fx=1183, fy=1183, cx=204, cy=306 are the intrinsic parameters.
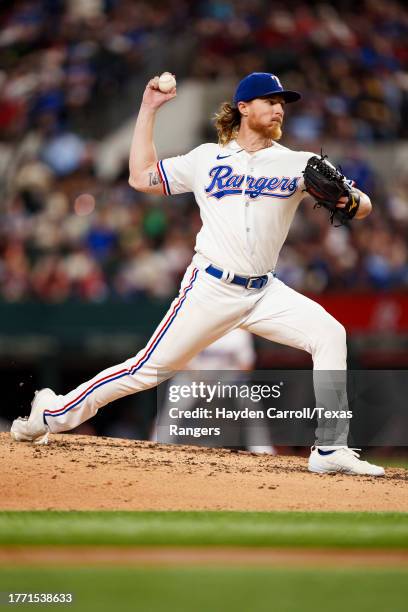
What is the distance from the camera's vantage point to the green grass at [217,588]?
404 centimetres

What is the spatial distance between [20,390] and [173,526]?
1.85m

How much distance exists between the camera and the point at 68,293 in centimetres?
1195

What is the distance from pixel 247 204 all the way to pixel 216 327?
0.67 m

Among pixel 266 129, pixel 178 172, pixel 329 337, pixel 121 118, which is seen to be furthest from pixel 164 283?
pixel 329 337

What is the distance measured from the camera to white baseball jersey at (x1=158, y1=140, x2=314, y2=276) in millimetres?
6215

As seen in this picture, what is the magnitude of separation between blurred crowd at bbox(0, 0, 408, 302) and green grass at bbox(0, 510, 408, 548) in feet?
19.6

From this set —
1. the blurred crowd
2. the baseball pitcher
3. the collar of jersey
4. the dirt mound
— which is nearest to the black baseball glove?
the baseball pitcher

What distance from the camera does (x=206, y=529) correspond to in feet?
18.0

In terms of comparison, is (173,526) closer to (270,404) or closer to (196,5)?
(270,404)

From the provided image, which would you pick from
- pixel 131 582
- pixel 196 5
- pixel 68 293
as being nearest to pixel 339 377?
pixel 131 582

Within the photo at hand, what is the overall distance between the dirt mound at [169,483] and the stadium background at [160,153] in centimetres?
Answer: 293

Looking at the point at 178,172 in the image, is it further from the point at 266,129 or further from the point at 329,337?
the point at 329,337

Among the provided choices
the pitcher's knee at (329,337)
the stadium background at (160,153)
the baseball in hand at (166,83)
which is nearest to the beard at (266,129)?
the baseball in hand at (166,83)

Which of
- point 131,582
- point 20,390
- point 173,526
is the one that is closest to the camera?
point 131,582
